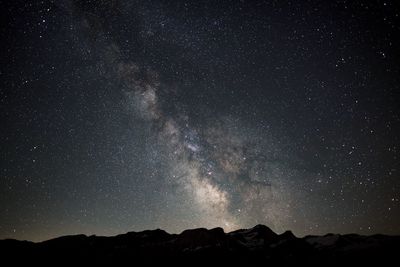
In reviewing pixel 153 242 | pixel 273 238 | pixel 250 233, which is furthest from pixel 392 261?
pixel 153 242

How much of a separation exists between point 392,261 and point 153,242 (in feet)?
172

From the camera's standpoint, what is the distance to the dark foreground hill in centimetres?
5966

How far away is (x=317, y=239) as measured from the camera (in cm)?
7831

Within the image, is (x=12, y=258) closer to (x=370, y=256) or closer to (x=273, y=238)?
(x=273, y=238)

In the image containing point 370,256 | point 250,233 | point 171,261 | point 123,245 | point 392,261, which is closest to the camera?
point 392,261

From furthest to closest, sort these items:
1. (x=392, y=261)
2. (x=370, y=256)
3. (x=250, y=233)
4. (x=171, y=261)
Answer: (x=250, y=233)
(x=171, y=261)
(x=370, y=256)
(x=392, y=261)

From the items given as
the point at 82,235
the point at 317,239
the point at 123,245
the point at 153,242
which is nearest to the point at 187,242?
the point at 153,242

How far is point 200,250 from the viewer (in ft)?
216

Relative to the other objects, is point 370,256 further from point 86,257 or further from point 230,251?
point 86,257

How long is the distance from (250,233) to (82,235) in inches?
1891

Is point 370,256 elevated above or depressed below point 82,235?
below

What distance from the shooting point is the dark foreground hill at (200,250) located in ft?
196

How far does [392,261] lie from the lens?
52656 millimetres

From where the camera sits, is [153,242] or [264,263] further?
[153,242]
